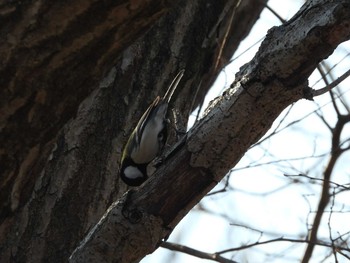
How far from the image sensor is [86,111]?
3049mm

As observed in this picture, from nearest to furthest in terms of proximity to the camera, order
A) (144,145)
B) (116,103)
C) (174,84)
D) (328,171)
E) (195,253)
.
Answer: (116,103) < (174,84) < (195,253) < (328,171) < (144,145)

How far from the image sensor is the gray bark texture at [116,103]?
1.53 m

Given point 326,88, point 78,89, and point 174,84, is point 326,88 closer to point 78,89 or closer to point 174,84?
point 174,84

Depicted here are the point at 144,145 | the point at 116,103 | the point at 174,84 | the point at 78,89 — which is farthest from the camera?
the point at 144,145

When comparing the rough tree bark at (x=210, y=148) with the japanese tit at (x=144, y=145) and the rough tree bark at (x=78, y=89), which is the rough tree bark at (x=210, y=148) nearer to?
the rough tree bark at (x=78, y=89)

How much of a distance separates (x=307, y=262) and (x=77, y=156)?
1246 millimetres

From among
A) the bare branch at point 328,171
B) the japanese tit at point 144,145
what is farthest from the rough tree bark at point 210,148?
the bare branch at point 328,171

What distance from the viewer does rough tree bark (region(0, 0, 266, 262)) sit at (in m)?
1.52

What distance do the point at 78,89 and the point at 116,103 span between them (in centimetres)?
150

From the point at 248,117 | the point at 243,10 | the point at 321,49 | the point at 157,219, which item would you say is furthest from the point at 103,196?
the point at 243,10

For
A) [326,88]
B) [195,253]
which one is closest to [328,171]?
[195,253]

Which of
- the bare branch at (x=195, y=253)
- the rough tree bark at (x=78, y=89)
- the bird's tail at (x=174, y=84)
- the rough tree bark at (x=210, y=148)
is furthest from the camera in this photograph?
the bare branch at (x=195, y=253)

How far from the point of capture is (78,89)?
1.61m

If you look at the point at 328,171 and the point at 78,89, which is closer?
the point at 78,89
